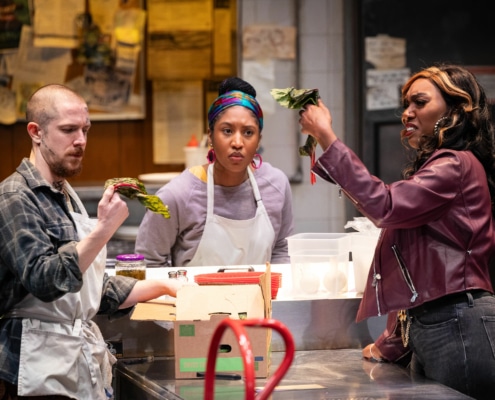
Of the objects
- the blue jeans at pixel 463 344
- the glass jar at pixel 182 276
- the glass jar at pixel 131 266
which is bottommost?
the blue jeans at pixel 463 344

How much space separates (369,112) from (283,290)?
303 cm

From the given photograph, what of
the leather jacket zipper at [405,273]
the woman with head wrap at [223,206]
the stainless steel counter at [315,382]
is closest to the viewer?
the stainless steel counter at [315,382]

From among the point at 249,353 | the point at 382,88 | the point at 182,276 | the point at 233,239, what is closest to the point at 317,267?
the point at 182,276

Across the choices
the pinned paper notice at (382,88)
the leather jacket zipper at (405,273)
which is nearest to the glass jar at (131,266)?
the leather jacket zipper at (405,273)

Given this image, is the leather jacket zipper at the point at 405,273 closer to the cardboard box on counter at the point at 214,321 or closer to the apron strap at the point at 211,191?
the cardboard box on counter at the point at 214,321

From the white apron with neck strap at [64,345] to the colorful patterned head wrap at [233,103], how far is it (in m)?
1.39

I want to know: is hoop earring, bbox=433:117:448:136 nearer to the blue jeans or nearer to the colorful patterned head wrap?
the blue jeans

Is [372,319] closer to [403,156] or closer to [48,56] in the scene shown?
[403,156]

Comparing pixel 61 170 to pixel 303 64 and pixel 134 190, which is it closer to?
pixel 134 190

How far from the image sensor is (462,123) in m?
3.12

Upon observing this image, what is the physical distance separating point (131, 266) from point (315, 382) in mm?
909

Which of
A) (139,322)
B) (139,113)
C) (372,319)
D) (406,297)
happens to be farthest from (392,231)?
(139,113)

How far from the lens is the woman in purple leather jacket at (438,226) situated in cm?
297

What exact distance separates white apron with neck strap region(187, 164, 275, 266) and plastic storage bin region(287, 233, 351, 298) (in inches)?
29.5
